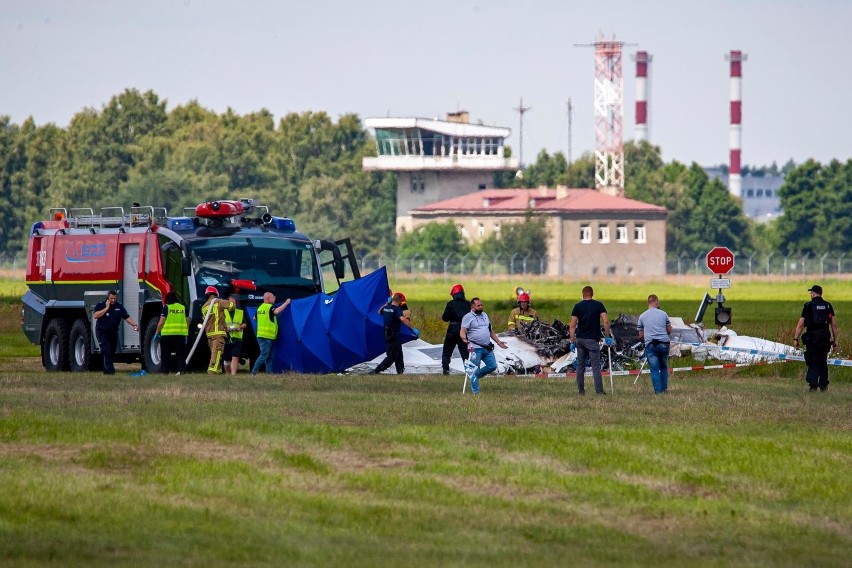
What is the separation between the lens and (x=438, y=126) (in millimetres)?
157500

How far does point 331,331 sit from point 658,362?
24.3 ft

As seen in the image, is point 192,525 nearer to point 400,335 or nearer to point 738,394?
point 738,394

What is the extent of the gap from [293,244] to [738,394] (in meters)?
10.1

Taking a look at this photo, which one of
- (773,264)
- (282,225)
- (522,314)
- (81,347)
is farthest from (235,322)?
(773,264)

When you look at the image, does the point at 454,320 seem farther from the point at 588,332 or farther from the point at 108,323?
the point at 108,323

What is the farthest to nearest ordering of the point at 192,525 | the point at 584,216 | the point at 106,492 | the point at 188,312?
the point at 584,216 → the point at 188,312 → the point at 106,492 → the point at 192,525

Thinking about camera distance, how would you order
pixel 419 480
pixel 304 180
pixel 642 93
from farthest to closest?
pixel 642 93, pixel 304 180, pixel 419 480

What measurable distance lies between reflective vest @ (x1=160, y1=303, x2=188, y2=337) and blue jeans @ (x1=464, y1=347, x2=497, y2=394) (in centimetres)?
666

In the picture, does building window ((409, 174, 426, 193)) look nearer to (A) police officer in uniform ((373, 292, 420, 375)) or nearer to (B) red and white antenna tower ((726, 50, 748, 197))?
(B) red and white antenna tower ((726, 50, 748, 197))

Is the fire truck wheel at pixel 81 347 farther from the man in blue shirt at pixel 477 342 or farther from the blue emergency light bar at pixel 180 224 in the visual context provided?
the man in blue shirt at pixel 477 342

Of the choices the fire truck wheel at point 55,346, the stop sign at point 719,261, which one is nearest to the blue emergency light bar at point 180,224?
the fire truck wheel at point 55,346

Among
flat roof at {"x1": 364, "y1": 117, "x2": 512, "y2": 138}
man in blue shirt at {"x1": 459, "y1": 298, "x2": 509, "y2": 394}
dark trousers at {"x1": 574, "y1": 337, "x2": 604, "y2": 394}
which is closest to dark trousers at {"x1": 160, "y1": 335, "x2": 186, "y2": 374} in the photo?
man in blue shirt at {"x1": 459, "y1": 298, "x2": 509, "y2": 394}

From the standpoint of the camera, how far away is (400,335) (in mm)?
32844

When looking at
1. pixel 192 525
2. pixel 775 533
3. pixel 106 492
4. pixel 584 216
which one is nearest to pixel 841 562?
pixel 775 533
